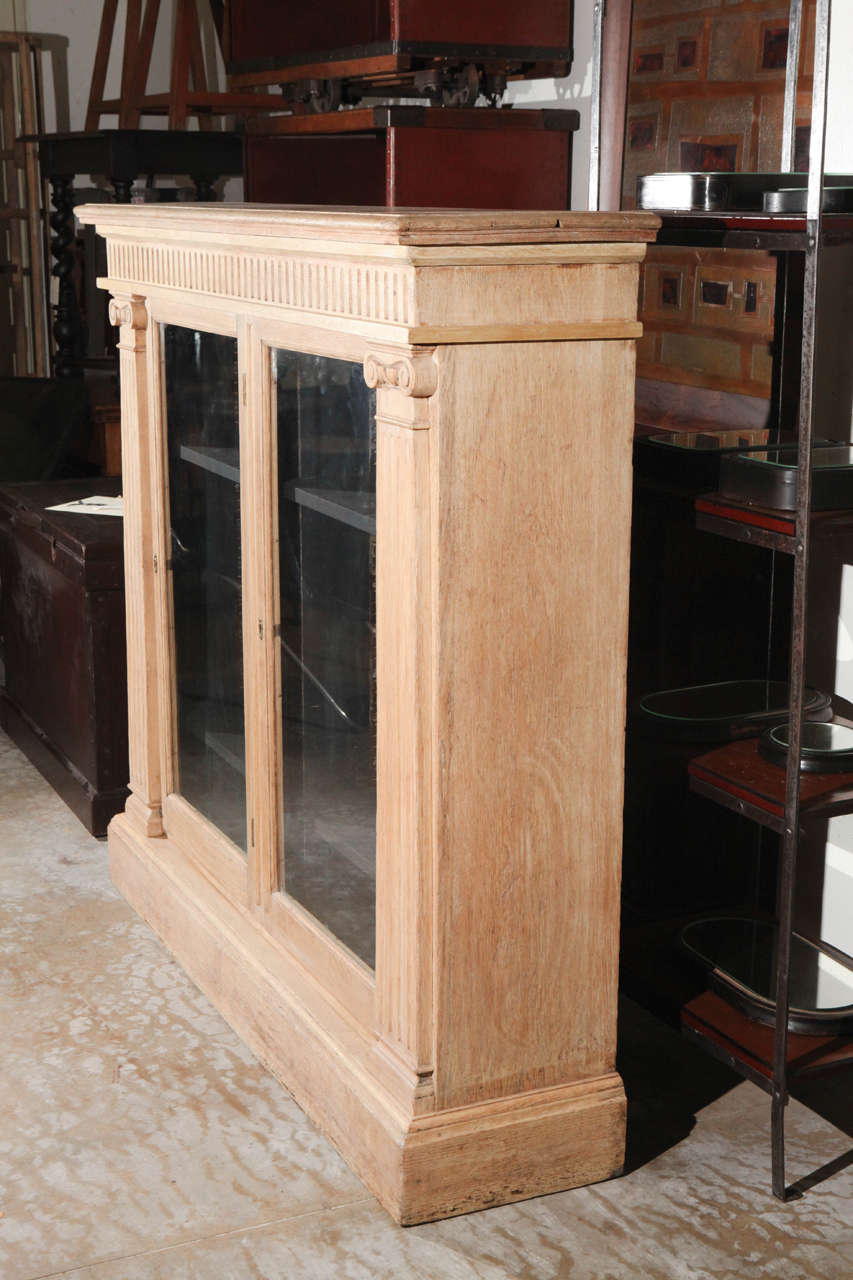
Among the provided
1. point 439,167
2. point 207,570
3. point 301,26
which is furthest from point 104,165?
point 207,570

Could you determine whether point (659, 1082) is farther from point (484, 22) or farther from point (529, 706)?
point (484, 22)

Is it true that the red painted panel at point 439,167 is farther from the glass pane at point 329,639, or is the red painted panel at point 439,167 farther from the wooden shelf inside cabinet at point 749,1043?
the wooden shelf inside cabinet at point 749,1043

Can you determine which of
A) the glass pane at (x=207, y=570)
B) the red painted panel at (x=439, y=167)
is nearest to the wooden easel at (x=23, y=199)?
the red painted panel at (x=439, y=167)

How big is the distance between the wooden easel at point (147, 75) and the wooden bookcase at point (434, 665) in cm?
413

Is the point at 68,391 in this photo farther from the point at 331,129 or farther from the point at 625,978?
the point at 625,978

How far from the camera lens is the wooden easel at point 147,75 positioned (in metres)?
6.47

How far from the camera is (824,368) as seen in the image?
269 centimetres

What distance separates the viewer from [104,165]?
6.07 m

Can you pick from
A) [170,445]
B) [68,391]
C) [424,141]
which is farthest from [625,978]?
[68,391]

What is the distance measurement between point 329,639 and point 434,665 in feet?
1.34

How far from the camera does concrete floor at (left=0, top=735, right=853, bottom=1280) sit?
6.84 ft

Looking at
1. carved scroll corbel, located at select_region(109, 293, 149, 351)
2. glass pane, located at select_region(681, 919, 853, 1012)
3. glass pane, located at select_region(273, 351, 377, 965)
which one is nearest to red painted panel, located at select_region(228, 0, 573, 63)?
carved scroll corbel, located at select_region(109, 293, 149, 351)

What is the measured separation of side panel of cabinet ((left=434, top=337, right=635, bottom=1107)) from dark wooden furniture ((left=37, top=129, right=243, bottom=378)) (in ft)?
14.7

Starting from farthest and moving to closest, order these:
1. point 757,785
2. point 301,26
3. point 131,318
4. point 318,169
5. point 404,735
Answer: point 318,169 → point 301,26 → point 131,318 → point 757,785 → point 404,735
